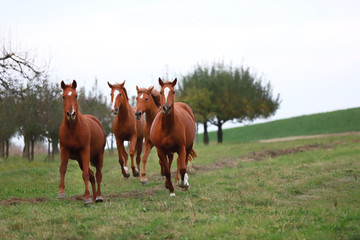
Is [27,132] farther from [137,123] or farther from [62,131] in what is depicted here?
[62,131]

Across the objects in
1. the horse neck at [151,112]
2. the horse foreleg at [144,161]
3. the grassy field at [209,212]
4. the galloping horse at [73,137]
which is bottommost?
the grassy field at [209,212]

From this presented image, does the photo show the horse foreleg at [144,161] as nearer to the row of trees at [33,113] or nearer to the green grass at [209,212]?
the green grass at [209,212]

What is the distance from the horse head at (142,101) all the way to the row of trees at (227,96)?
116 ft

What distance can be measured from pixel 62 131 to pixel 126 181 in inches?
257

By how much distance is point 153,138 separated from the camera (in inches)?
466

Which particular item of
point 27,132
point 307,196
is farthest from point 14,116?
point 307,196

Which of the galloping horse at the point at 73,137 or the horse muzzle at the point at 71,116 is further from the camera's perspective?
the galloping horse at the point at 73,137

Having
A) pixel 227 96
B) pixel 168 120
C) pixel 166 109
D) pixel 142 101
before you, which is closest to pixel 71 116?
pixel 166 109

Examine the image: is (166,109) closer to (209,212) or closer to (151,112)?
(209,212)

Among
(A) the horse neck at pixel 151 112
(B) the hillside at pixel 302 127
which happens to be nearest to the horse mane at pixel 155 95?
(A) the horse neck at pixel 151 112

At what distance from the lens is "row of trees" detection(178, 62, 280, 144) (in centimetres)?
5069

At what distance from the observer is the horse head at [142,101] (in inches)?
551

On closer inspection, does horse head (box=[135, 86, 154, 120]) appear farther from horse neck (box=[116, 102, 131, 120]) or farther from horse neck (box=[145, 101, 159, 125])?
horse neck (box=[116, 102, 131, 120])

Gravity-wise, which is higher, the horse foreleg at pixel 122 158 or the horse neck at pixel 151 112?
the horse neck at pixel 151 112
